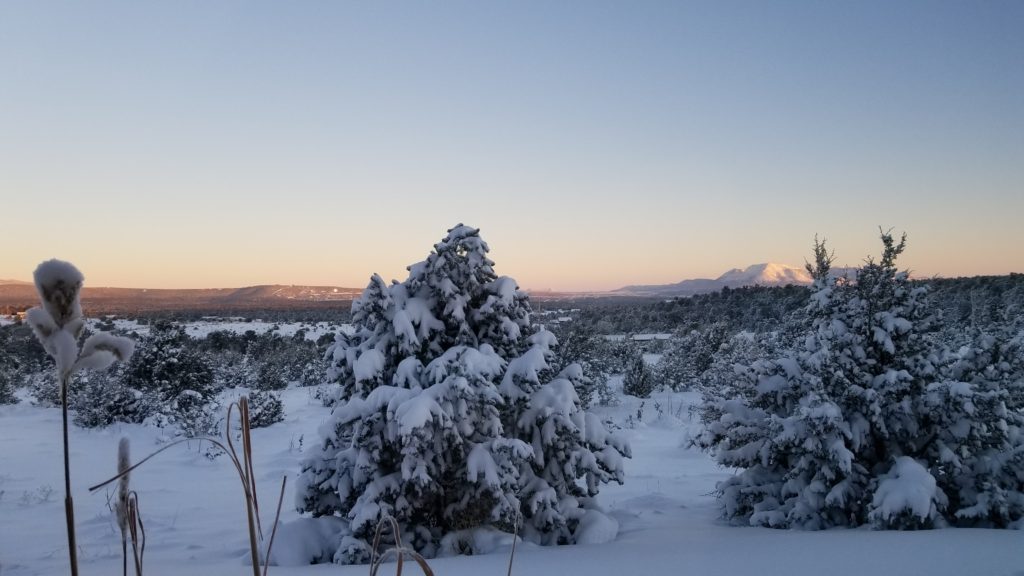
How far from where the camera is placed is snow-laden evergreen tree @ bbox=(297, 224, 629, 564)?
5441mm

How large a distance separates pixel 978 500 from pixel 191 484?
34.9 feet

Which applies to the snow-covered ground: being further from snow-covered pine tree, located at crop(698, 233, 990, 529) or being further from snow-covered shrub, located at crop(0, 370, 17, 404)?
snow-covered pine tree, located at crop(698, 233, 990, 529)

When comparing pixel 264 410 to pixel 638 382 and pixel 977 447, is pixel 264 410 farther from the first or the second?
pixel 977 447

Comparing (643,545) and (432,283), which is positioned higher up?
(432,283)

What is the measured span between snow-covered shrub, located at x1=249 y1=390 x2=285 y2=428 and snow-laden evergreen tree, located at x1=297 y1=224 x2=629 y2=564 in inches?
353

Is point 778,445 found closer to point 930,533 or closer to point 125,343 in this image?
point 930,533

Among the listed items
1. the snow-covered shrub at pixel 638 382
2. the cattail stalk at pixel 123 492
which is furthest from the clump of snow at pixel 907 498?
the snow-covered shrub at pixel 638 382

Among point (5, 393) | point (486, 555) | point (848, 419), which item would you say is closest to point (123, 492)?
point (486, 555)

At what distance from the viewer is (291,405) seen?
18.4 metres

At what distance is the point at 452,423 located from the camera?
5332mm

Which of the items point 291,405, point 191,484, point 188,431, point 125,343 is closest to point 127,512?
point 125,343

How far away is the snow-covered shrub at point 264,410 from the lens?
47.1 ft

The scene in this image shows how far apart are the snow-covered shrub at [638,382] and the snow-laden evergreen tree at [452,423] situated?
12.4 m

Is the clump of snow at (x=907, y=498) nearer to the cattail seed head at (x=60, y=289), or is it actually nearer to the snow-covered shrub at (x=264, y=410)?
the cattail seed head at (x=60, y=289)
